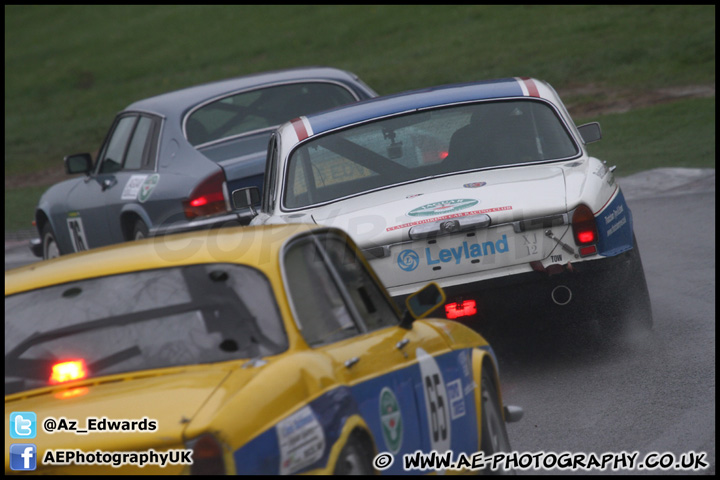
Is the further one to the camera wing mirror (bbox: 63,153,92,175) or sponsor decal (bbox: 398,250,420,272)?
wing mirror (bbox: 63,153,92,175)

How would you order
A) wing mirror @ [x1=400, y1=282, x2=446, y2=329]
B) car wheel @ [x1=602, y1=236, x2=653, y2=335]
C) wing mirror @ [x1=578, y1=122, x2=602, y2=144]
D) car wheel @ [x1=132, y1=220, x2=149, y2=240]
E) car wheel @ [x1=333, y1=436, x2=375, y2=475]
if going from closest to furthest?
car wheel @ [x1=333, y1=436, x2=375, y2=475]
wing mirror @ [x1=400, y1=282, x2=446, y2=329]
car wheel @ [x1=602, y1=236, x2=653, y2=335]
wing mirror @ [x1=578, y1=122, x2=602, y2=144]
car wheel @ [x1=132, y1=220, x2=149, y2=240]

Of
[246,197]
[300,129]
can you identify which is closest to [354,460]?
[300,129]

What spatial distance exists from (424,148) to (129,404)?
5156 mm

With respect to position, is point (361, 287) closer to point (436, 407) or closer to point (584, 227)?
point (436, 407)

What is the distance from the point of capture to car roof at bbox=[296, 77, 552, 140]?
883 centimetres

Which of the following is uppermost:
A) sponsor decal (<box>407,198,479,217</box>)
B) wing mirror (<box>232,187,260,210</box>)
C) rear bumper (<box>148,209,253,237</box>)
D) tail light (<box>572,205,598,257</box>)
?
Result: wing mirror (<box>232,187,260,210</box>)

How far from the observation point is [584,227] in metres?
7.41

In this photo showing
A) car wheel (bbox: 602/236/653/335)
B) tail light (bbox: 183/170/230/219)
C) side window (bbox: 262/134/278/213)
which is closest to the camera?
car wheel (bbox: 602/236/653/335)

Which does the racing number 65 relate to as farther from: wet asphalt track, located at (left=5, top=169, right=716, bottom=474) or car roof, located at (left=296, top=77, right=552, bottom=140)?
car roof, located at (left=296, top=77, right=552, bottom=140)

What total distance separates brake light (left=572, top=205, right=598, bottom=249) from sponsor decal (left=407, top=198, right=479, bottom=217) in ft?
1.91

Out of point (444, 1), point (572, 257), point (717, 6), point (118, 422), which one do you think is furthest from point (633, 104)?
point (444, 1)

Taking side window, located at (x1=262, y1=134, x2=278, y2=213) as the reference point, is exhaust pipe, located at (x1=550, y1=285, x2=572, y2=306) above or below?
below

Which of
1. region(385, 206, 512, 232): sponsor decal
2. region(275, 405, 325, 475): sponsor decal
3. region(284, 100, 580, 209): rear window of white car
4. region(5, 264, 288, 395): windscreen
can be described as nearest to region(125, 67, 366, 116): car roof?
region(284, 100, 580, 209): rear window of white car

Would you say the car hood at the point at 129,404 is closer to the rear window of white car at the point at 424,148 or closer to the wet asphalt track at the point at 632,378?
the wet asphalt track at the point at 632,378
